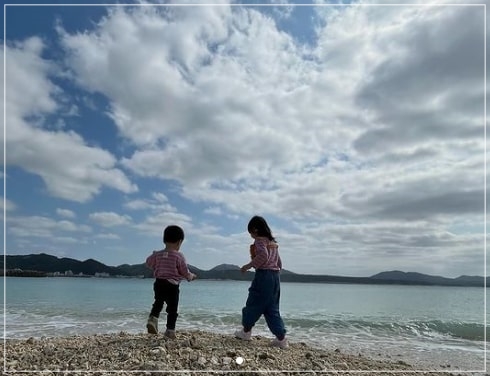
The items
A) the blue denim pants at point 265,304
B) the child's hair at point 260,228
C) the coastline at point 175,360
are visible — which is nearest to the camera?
the coastline at point 175,360

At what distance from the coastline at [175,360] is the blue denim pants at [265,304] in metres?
0.31

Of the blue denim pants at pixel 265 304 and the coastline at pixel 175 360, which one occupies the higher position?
the blue denim pants at pixel 265 304

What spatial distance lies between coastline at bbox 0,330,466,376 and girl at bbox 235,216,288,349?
0.29 meters

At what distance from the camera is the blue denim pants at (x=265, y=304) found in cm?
627

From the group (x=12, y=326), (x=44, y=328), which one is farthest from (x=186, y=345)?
(x=12, y=326)

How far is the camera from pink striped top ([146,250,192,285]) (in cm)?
636

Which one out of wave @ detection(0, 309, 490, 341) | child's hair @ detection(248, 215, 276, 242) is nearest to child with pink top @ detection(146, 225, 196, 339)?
child's hair @ detection(248, 215, 276, 242)

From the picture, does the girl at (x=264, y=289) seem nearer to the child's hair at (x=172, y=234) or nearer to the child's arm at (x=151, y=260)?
the child's hair at (x=172, y=234)

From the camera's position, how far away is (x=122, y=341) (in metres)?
5.85

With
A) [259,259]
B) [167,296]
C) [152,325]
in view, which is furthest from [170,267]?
[259,259]

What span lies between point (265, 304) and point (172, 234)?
174 centimetres

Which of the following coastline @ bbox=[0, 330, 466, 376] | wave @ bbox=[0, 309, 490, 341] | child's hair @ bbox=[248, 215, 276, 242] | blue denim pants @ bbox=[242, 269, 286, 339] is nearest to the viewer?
coastline @ bbox=[0, 330, 466, 376]

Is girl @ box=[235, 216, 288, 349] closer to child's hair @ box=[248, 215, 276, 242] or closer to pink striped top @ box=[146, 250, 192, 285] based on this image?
child's hair @ box=[248, 215, 276, 242]

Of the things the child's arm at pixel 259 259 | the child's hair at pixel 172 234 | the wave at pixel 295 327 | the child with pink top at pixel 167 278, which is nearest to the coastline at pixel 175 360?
the child with pink top at pixel 167 278
